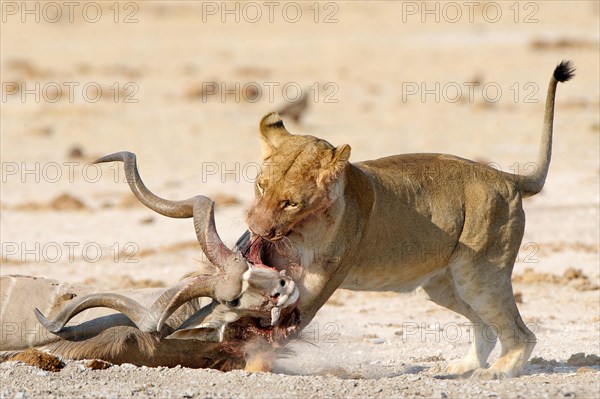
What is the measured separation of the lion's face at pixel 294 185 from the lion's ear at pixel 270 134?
109mm

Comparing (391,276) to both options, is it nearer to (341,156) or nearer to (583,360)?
(341,156)

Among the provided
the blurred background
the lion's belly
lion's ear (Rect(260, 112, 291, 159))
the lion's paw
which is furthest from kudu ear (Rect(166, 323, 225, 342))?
the lion's paw

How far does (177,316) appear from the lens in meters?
7.43

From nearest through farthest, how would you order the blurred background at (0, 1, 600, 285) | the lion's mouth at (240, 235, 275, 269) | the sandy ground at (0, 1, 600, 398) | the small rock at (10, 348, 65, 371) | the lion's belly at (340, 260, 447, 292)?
the lion's mouth at (240, 235, 275, 269) < the small rock at (10, 348, 65, 371) < the lion's belly at (340, 260, 447, 292) < the sandy ground at (0, 1, 600, 398) < the blurred background at (0, 1, 600, 285)

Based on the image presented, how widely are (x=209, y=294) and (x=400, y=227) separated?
131 cm

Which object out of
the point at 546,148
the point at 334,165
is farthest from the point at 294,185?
the point at 546,148

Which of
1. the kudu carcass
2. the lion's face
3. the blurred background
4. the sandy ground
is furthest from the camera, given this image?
the blurred background

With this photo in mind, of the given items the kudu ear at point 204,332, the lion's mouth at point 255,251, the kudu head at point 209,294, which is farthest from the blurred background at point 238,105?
the kudu ear at point 204,332

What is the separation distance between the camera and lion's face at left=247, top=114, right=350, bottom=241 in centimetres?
669

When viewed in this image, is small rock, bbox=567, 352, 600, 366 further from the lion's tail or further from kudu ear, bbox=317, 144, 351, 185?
kudu ear, bbox=317, 144, 351, 185

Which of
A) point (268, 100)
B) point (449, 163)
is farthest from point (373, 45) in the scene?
point (449, 163)

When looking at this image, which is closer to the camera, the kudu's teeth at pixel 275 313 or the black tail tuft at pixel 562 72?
the kudu's teeth at pixel 275 313

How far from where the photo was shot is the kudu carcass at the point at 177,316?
268 inches

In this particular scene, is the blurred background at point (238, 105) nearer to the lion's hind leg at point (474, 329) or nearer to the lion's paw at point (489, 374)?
the lion's hind leg at point (474, 329)
